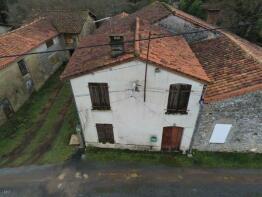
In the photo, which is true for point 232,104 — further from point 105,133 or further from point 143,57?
point 105,133

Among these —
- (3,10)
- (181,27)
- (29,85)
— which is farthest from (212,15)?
(3,10)

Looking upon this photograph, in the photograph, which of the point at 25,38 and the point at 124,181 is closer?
the point at 124,181

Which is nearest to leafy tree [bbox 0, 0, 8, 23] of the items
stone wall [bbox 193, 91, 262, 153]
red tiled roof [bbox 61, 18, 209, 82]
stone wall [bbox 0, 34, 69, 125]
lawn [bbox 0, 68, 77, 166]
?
stone wall [bbox 0, 34, 69, 125]

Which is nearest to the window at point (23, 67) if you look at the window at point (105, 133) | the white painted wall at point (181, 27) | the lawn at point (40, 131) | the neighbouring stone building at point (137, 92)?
the lawn at point (40, 131)

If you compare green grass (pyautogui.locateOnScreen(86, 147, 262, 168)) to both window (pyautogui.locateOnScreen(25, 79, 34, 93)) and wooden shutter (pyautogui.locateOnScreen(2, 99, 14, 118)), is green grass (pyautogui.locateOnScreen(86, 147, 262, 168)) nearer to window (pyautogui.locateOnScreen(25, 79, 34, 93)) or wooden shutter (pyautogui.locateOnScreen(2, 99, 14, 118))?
wooden shutter (pyautogui.locateOnScreen(2, 99, 14, 118))

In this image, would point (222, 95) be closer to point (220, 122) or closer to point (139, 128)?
point (220, 122)

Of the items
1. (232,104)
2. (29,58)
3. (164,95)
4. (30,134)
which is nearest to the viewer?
(164,95)

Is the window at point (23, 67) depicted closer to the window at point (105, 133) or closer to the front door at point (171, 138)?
the window at point (105, 133)

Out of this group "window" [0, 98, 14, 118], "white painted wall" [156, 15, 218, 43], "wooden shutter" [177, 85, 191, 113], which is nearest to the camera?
"wooden shutter" [177, 85, 191, 113]
